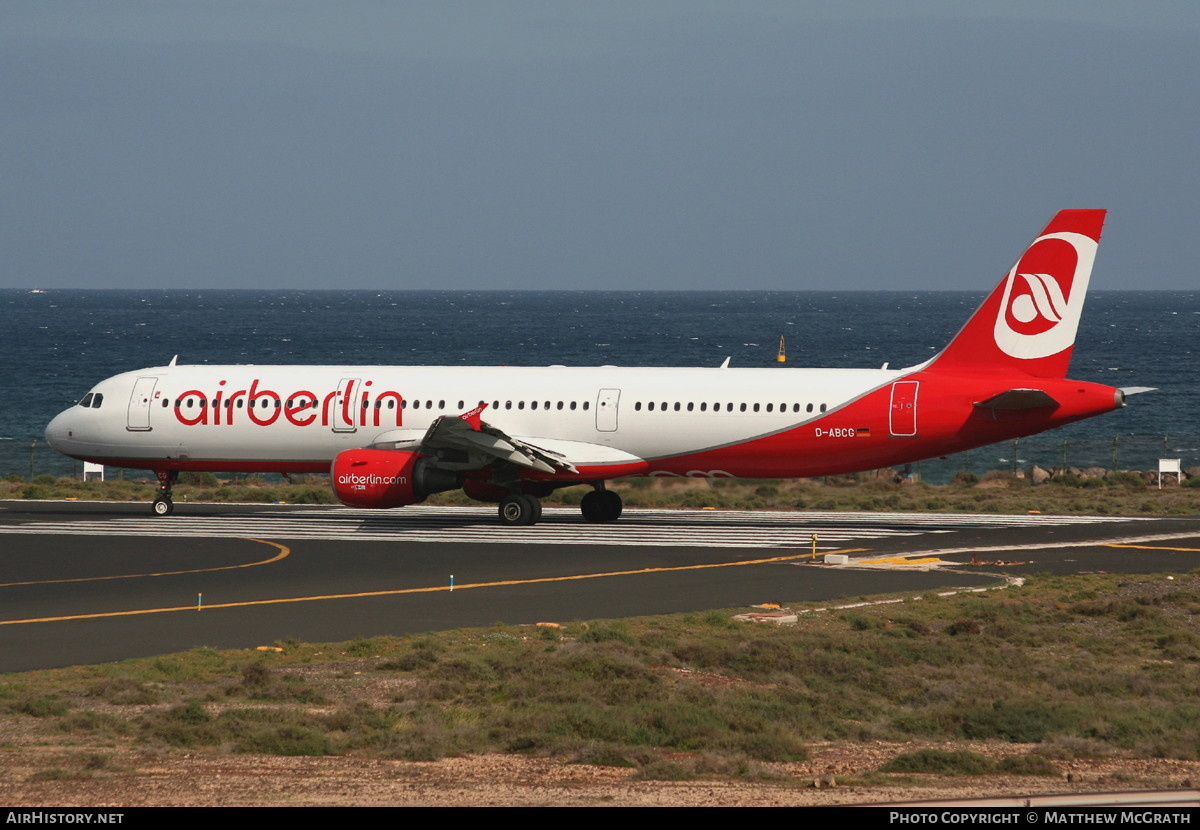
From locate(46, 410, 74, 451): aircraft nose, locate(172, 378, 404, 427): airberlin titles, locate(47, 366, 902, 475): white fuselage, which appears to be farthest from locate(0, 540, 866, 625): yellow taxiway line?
locate(46, 410, 74, 451): aircraft nose

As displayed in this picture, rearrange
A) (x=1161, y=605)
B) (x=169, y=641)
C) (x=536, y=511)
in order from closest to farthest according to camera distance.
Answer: (x=169, y=641) → (x=1161, y=605) → (x=536, y=511)

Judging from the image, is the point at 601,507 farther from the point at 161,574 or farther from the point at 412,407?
the point at 161,574

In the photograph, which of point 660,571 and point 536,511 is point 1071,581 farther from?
point 536,511

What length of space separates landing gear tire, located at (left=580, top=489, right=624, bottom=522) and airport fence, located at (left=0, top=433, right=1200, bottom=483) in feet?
70.6

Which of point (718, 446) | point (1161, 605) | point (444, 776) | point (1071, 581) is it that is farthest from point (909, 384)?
point (444, 776)

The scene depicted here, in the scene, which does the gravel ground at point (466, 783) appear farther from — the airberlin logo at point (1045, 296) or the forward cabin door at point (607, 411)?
the forward cabin door at point (607, 411)

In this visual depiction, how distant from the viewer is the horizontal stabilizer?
33969 millimetres

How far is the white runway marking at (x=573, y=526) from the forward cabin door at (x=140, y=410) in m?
2.46

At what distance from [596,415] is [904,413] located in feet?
24.6

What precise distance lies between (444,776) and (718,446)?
23772 mm

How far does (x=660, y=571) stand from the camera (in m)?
29.5

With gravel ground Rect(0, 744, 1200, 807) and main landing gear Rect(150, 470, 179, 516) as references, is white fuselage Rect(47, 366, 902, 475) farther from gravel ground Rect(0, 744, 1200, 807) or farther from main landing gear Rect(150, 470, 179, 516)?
gravel ground Rect(0, 744, 1200, 807)

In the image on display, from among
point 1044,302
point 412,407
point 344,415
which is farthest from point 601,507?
point 1044,302

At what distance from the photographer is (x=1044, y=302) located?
115 feet
